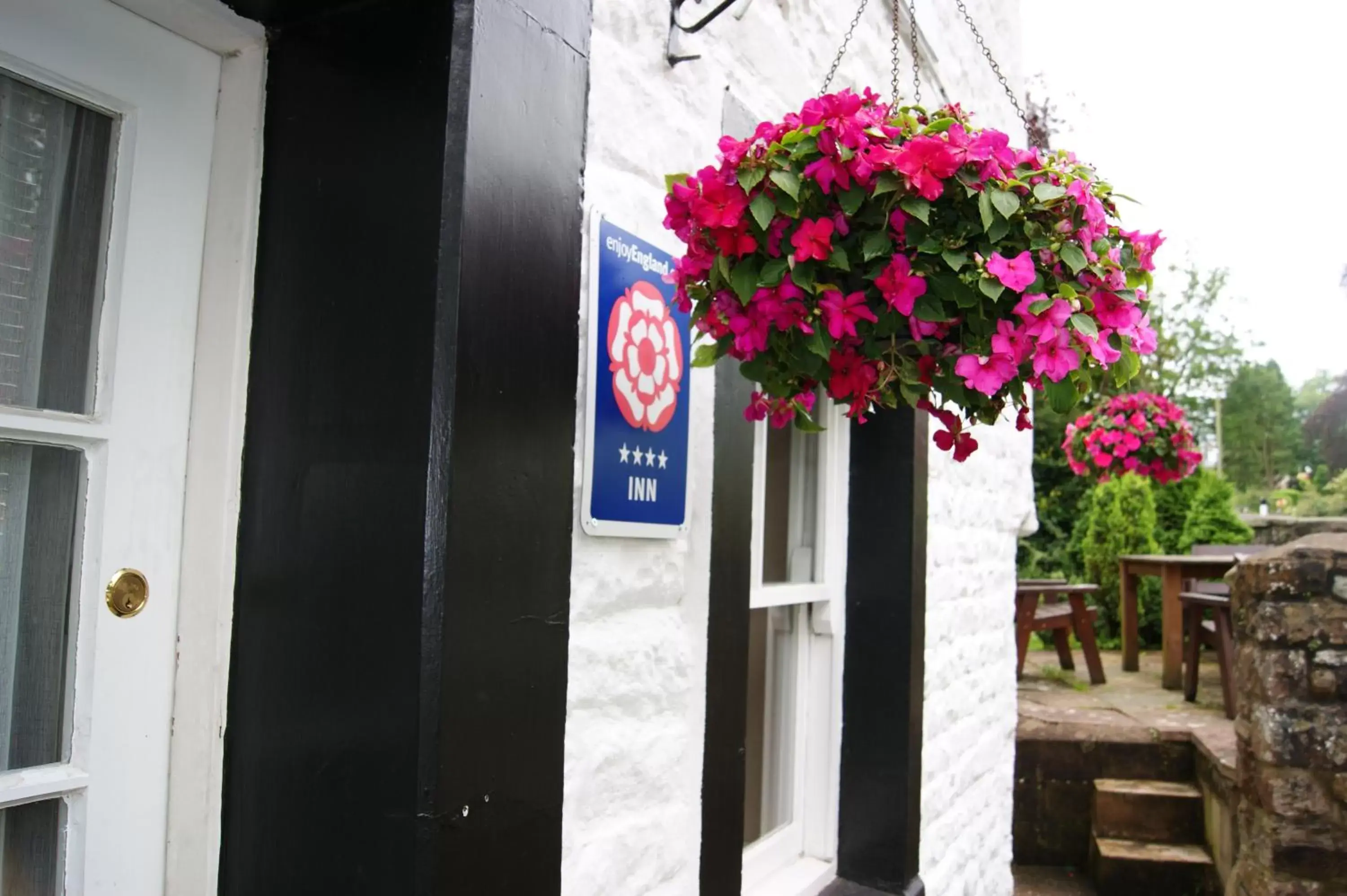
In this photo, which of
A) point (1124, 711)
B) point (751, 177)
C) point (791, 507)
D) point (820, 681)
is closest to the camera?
point (751, 177)

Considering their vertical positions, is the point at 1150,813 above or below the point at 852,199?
below

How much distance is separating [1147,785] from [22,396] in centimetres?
660

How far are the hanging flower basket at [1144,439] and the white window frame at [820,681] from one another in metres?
5.31

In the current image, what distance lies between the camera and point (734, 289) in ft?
5.41

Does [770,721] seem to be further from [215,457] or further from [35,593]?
[35,593]

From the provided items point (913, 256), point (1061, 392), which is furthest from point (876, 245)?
point (1061, 392)

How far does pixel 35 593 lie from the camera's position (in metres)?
1.36

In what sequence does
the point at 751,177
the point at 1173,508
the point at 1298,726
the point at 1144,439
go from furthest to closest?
the point at 1173,508, the point at 1144,439, the point at 1298,726, the point at 751,177

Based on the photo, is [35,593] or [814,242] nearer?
[35,593]

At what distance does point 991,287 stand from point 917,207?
0.18m

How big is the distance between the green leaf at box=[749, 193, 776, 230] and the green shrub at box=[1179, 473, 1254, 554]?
10603mm

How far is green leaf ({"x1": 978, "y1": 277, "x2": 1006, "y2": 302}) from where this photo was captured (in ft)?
5.06

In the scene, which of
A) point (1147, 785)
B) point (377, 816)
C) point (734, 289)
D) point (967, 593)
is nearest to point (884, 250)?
point (734, 289)

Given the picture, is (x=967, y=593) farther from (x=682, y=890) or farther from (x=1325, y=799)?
(x=682, y=890)
